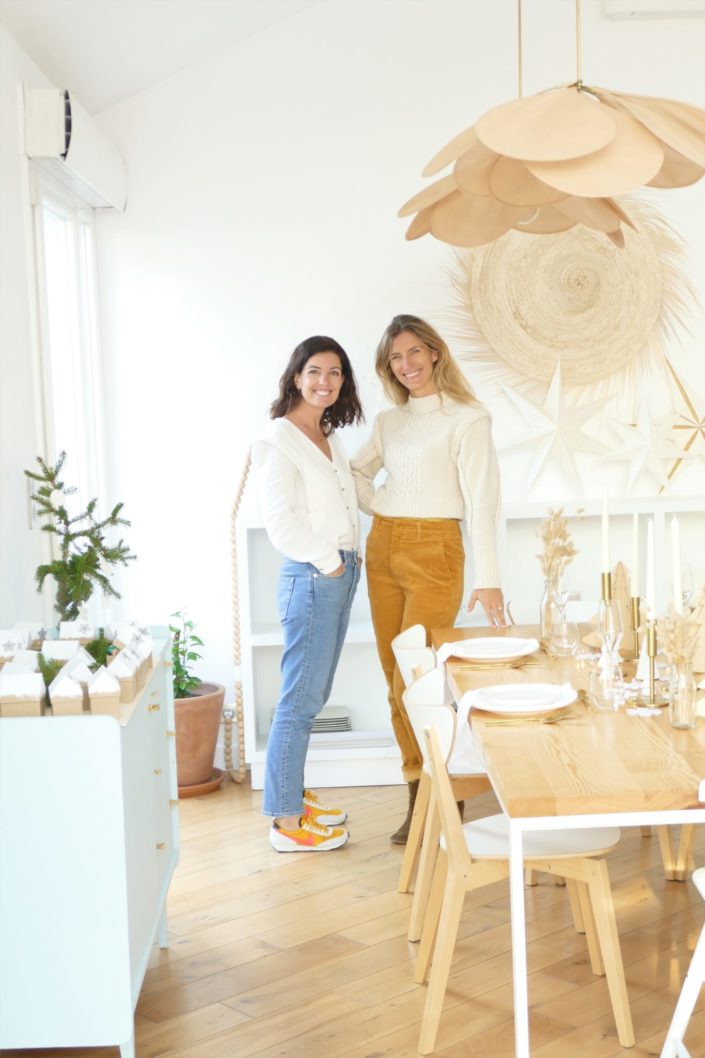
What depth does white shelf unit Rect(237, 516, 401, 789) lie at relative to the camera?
4207 millimetres

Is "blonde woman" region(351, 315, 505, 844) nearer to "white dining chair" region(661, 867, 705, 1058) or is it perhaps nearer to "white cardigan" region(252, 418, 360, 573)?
"white cardigan" region(252, 418, 360, 573)

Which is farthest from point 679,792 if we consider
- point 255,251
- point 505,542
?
point 255,251

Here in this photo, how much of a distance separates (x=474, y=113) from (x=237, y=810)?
8.96ft

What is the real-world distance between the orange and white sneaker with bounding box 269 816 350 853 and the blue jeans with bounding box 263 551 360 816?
54 millimetres

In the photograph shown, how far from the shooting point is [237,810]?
158 inches

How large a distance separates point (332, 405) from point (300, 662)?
32.4 inches

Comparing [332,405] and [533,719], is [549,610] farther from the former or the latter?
[332,405]

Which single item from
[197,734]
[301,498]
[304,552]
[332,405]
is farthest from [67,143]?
[197,734]

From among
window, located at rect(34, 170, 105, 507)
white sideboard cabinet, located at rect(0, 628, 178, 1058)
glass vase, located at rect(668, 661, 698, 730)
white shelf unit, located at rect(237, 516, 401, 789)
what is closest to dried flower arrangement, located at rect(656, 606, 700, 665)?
glass vase, located at rect(668, 661, 698, 730)

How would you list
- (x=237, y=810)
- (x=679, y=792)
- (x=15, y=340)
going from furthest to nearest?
(x=237, y=810), (x=15, y=340), (x=679, y=792)

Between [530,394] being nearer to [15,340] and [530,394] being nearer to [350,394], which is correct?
[350,394]

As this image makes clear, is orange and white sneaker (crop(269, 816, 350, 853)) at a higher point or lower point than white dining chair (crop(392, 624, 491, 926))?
lower

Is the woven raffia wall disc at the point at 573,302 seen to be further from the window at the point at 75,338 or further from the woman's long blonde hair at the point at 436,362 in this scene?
the window at the point at 75,338

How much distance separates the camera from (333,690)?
14.9 ft
